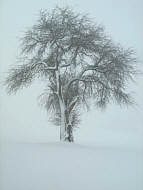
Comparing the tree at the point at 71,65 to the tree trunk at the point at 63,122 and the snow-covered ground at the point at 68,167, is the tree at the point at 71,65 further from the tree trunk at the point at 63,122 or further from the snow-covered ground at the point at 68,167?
Result: the snow-covered ground at the point at 68,167

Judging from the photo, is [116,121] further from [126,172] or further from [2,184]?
Answer: [2,184]

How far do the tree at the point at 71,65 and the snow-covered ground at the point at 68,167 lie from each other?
121 millimetres

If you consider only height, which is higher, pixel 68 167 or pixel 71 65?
pixel 71 65

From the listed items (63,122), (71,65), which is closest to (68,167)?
(63,122)

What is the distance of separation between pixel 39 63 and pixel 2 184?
77cm

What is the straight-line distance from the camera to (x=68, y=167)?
185 centimetres

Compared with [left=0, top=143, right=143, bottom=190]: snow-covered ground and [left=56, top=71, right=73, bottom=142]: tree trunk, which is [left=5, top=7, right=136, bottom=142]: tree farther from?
[left=0, top=143, right=143, bottom=190]: snow-covered ground

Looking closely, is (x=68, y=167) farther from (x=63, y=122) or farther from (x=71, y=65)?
(x=71, y=65)

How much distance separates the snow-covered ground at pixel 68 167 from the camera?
1.76 meters

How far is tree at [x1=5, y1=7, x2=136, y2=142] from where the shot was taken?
71.7 inches

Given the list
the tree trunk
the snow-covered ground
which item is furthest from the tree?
the snow-covered ground

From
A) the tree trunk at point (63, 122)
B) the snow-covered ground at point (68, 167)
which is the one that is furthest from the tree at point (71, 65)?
the snow-covered ground at point (68, 167)

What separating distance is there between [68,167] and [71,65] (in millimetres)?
587

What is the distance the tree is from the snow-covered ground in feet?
0.40
